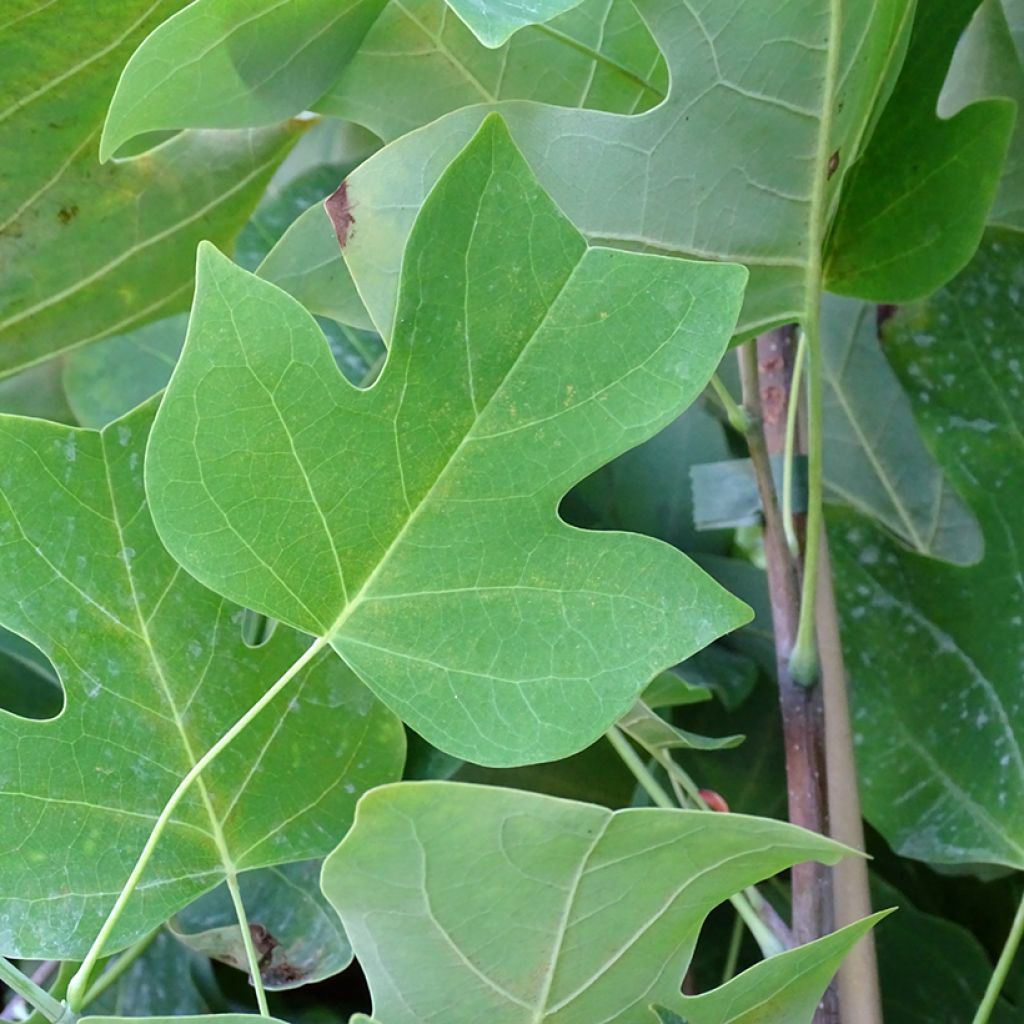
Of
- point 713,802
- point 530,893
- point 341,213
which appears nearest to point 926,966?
point 713,802

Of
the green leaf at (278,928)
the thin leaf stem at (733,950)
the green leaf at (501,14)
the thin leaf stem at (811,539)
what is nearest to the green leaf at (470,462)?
the green leaf at (501,14)

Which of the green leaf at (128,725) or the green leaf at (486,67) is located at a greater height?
the green leaf at (486,67)

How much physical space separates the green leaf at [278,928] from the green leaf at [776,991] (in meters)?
0.24

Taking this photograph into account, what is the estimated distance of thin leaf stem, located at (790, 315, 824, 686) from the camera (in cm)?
50

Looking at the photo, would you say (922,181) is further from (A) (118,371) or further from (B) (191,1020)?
(A) (118,371)

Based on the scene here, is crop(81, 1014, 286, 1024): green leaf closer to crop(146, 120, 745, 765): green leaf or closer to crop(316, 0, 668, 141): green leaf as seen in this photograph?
crop(146, 120, 745, 765): green leaf

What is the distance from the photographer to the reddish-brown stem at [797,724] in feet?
1.61

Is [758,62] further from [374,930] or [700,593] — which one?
[374,930]

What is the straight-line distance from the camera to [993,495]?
1.94ft

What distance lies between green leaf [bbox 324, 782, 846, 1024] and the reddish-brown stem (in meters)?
0.13

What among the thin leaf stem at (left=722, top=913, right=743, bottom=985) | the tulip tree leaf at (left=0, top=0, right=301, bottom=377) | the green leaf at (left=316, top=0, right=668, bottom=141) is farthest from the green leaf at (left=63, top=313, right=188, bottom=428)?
the thin leaf stem at (left=722, top=913, right=743, bottom=985)

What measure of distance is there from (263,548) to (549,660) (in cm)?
12

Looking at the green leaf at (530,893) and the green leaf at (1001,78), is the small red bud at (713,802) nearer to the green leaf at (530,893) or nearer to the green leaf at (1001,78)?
the green leaf at (530,893)

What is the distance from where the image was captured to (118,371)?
83 centimetres
